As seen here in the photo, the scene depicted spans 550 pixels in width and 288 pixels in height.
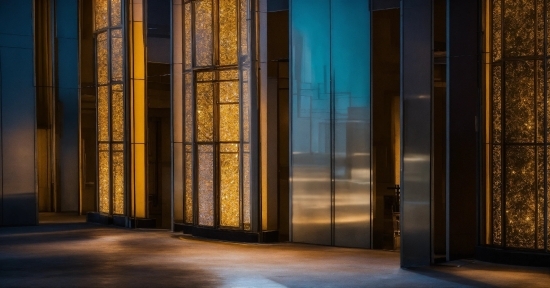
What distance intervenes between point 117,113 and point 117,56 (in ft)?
5.32

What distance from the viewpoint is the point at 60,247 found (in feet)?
69.8

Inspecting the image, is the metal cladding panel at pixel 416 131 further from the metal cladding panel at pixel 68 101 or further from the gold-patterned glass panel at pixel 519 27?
the metal cladding panel at pixel 68 101

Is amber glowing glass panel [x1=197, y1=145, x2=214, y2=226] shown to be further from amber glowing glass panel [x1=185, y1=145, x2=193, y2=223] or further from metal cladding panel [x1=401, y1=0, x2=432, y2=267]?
metal cladding panel [x1=401, y1=0, x2=432, y2=267]

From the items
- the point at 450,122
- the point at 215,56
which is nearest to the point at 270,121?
the point at 215,56

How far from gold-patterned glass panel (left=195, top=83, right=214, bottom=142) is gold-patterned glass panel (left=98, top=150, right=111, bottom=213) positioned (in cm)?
494

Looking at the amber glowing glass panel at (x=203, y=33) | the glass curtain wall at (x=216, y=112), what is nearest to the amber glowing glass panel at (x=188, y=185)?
the glass curtain wall at (x=216, y=112)

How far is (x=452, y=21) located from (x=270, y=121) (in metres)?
5.85

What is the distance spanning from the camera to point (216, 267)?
17.4 meters

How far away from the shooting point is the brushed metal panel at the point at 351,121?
20781mm

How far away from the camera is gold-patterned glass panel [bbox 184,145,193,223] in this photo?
24.4m

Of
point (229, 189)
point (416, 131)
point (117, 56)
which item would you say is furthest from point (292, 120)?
point (117, 56)

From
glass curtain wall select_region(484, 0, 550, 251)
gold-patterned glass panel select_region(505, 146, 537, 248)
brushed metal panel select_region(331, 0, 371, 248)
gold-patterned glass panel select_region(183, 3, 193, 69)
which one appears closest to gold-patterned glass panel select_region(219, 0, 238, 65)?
gold-patterned glass panel select_region(183, 3, 193, 69)

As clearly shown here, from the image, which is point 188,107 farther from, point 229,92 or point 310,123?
point 310,123

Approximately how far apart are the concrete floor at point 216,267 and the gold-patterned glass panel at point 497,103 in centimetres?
248
